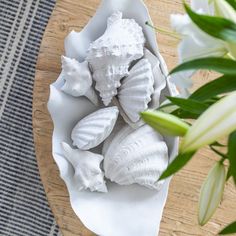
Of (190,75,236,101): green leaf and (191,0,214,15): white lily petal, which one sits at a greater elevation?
(191,0,214,15): white lily petal

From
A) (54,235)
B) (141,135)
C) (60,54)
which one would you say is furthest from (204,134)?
(54,235)

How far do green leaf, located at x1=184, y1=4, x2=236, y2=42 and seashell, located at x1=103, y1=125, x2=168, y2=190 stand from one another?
0.38 m

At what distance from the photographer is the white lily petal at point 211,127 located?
1.55 feet

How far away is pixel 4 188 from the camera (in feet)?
4.59

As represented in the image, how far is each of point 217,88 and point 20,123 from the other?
2.90 ft

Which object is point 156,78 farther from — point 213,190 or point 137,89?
point 213,190

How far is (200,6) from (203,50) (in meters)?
0.06

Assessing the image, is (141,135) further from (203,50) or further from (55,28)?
(203,50)

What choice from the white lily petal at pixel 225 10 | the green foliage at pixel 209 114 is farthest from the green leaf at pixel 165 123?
the white lily petal at pixel 225 10

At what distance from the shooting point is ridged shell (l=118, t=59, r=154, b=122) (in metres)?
0.90

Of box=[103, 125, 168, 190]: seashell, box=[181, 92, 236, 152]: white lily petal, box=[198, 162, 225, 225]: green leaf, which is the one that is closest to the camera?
box=[181, 92, 236, 152]: white lily petal

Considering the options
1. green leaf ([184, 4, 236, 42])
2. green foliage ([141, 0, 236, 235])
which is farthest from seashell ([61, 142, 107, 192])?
green leaf ([184, 4, 236, 42])

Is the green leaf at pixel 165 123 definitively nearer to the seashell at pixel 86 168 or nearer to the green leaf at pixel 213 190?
the green leaf at pixel 213 190

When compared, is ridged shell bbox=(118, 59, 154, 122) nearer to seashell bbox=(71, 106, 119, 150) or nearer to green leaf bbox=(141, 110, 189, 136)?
seashell bbox=(71, 106, 119, 150)
